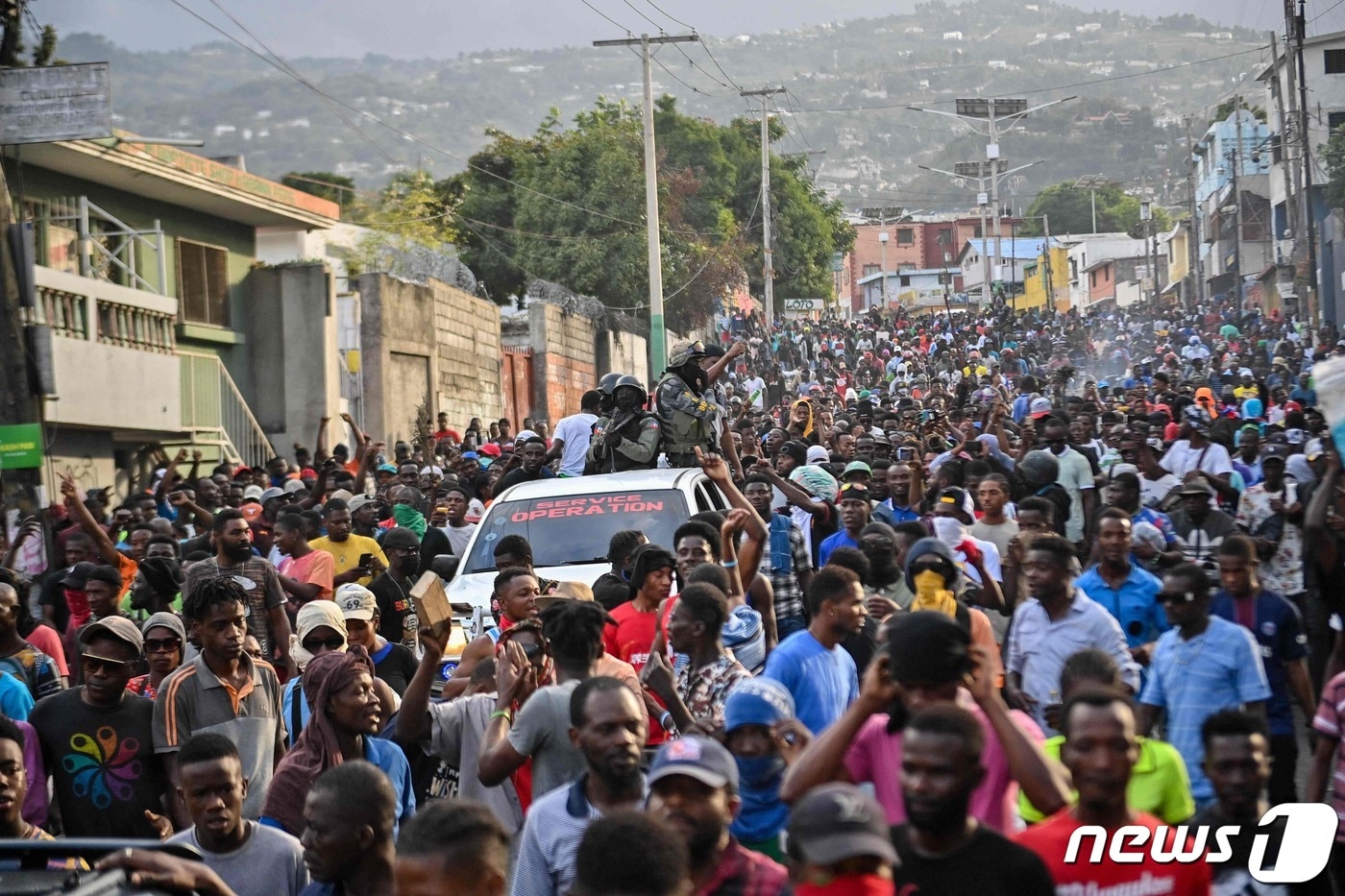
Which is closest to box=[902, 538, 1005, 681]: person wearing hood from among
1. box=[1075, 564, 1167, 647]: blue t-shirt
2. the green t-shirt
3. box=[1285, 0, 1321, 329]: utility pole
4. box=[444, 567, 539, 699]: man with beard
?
box=[1075, 564, 1167, 647]: blue t-shirt

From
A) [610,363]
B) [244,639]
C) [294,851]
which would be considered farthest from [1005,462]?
[610,363]

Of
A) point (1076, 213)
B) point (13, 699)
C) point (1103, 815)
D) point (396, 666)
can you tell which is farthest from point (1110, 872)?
point (1076, 213)

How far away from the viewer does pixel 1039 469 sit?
11602 mm

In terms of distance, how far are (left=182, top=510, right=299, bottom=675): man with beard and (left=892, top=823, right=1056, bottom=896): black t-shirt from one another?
17.1 ft

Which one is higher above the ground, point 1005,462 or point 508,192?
point 508,192

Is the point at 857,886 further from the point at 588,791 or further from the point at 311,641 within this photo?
the point at 311,641

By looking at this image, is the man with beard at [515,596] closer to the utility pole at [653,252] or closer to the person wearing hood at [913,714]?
the person wearing hood at [913,714]

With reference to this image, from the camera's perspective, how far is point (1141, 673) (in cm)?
716

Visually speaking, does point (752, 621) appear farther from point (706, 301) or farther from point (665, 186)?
point (706, 301)

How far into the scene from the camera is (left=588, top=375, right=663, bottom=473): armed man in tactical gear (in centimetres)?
1195

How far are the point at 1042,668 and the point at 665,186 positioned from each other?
39451 millimetres

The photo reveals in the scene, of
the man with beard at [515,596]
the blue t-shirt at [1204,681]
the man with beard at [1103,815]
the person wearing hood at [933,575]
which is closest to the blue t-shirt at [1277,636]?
the blue t-shirt at [1204,681]

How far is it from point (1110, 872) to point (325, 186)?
4626 centimetres

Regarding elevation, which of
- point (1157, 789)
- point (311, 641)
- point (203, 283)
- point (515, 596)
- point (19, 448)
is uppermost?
point (203, 283)
